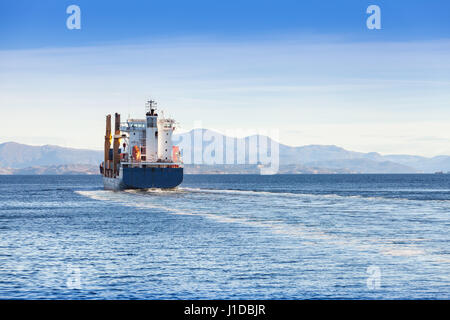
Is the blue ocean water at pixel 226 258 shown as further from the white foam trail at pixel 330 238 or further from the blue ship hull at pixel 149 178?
the blue ship hull at pixel 149 178

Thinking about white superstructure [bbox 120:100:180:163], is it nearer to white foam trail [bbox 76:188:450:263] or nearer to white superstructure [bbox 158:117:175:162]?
white superstructure [bbox 158:117:175:162]

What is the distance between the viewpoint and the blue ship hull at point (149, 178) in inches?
4264

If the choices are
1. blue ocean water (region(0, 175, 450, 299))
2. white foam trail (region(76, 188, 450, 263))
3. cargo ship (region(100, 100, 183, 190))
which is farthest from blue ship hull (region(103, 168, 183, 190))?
blue ocean water (region(0, 175, 450, 299))

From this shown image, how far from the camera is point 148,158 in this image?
11650 cm

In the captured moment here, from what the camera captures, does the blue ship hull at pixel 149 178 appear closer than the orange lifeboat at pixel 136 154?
Yes

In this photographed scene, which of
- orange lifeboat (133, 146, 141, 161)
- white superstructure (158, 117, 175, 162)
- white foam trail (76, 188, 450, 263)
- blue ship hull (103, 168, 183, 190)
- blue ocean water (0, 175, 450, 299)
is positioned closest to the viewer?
blue ocean water (0, 175, 450, 299)

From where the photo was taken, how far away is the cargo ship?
109m

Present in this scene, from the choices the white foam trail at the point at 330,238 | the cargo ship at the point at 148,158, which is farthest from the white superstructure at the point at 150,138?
the white foam trail at the point at 330,238

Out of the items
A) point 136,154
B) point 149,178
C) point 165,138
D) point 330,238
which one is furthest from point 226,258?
point 165,138

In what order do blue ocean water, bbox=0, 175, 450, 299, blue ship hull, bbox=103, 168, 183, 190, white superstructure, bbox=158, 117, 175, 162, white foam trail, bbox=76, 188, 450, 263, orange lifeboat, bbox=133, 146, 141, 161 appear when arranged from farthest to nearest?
white superstructure, bbox=158, 117, 175, 162
orange lifeboat, bbox=133, 146, 141, 161
blue ship hull, bbox=103, 168, 183, 190
white foam trail, bbox=76, 188, 450, 263
blue ocean water, bbox=0, 175, 450, 299

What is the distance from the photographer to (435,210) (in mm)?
66500

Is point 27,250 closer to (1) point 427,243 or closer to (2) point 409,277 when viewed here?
(2) point 409,277
